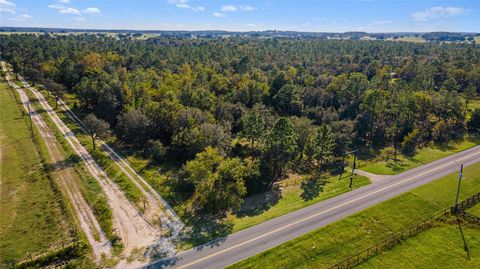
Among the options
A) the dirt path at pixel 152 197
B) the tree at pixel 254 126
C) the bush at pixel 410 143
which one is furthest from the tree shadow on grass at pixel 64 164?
the bush at pixel 410 143

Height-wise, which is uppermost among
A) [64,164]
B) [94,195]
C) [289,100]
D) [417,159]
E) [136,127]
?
[289,100]

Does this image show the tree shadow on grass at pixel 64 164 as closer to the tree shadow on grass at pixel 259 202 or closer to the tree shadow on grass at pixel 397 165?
the tree shadow on grass at pixel 259 202

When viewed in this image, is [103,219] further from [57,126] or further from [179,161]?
[57,126]

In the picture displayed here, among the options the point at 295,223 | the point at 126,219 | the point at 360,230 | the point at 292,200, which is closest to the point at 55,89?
the point at 126,219

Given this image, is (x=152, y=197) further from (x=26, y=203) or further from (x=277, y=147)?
(x=277, y=147)

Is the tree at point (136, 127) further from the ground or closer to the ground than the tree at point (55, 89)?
closer to the ground

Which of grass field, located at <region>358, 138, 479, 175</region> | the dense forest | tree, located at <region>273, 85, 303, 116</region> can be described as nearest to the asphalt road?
grass field, located at <region>358, 138, 479, 175</region>
